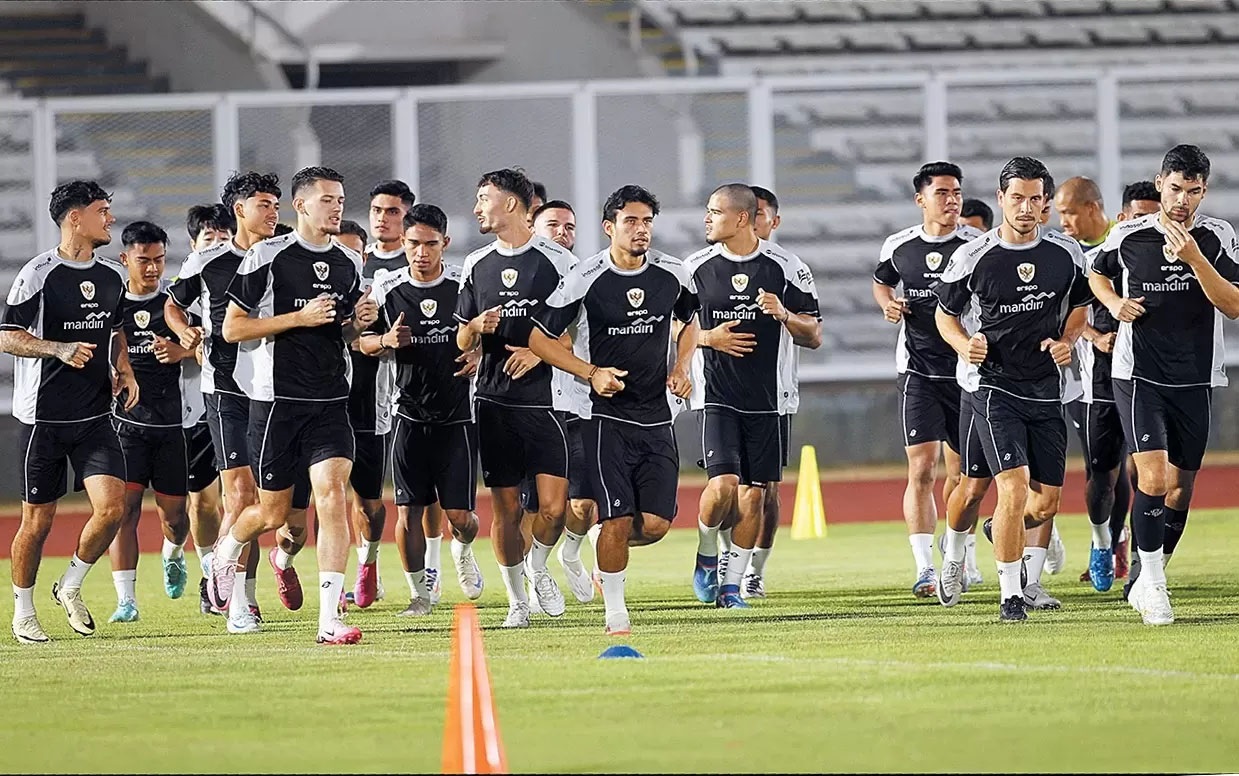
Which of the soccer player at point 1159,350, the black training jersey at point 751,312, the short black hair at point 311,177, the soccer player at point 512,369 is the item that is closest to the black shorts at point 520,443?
the soccer player at point 512,369

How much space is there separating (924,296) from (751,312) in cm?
111

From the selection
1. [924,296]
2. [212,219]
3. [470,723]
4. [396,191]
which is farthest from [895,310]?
[470,723]

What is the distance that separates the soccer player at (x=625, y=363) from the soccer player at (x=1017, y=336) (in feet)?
4.77

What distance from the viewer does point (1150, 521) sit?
9.76 m

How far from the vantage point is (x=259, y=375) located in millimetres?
9766

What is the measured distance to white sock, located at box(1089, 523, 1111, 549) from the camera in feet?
38.1

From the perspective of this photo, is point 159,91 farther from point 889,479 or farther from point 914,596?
point 914,596

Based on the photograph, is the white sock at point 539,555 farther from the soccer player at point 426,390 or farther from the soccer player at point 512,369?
the soccer player at point 426,390

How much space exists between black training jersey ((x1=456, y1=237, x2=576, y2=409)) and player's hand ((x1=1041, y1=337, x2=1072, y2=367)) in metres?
2.37

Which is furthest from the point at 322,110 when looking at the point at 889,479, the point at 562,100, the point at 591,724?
the point at 591,724

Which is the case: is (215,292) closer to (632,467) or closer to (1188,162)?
(632,467)

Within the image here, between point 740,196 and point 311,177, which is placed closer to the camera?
point 311,177

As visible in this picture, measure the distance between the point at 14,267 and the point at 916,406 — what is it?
503 inches

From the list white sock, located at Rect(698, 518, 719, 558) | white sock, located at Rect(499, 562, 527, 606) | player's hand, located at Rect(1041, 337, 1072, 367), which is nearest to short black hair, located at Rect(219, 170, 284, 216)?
white sock, located at Rect(499, 562, 527, 606)
